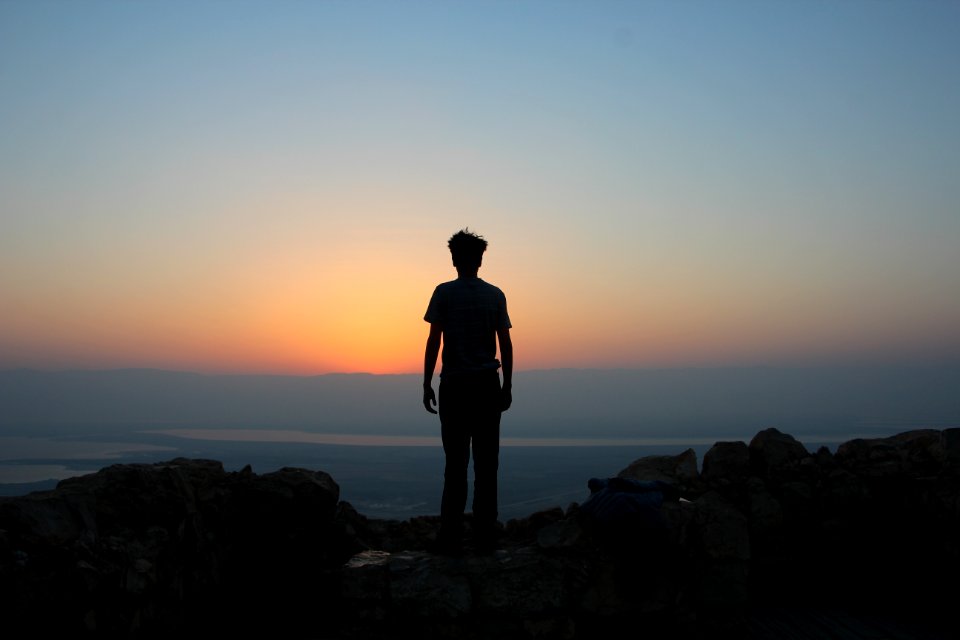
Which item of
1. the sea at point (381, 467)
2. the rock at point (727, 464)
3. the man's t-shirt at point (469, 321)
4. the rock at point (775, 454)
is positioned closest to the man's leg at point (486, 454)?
the man's t-shirt at point (469, 321)

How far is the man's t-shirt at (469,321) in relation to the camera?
5.71 meters

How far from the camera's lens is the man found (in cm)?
563

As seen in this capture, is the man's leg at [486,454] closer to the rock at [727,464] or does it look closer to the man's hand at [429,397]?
the man's hand at [429,397]

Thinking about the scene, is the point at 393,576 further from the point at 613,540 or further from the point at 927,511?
the point at 927,511

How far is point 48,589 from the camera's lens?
3.89 meters

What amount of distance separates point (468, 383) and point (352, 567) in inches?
61.8

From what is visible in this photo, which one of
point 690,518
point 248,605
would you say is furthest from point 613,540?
point 248,605

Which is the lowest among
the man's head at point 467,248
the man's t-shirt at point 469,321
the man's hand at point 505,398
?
the man's hand at point 505,398

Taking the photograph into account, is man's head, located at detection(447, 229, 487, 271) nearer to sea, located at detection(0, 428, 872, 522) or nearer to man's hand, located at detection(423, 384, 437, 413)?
man's hand, located at detection(423, 384, 437, 413)

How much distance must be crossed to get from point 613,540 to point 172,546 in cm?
300

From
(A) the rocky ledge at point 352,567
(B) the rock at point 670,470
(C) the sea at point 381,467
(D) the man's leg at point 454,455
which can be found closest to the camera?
(A) the rocky ledge at point 352,567

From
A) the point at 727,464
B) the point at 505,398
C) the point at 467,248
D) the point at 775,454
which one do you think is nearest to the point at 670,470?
the point at 727,464

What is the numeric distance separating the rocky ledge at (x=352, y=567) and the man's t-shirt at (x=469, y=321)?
1.32 metres

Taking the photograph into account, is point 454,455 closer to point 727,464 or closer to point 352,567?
point 352,567
